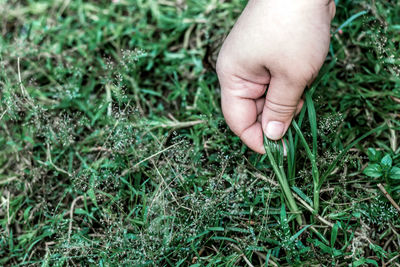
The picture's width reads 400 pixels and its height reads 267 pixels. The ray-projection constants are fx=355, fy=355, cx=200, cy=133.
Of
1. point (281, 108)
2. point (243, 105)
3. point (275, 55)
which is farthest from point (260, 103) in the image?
Result: point (275, 55)

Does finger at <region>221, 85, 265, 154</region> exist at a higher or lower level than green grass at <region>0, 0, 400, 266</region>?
higher

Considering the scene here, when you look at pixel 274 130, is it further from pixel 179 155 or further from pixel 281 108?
pixel 179 155

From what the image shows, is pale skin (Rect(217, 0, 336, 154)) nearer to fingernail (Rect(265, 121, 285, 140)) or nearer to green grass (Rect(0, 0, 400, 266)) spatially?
fingernail (Rect(265, 121, 285, 140))

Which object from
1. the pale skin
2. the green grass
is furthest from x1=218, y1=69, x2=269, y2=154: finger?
the green grass

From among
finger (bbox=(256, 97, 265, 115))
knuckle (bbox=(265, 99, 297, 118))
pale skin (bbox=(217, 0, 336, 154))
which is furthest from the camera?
finger (bbox=(256, 97, 265, 115))

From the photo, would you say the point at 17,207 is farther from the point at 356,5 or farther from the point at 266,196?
the point at 356,5

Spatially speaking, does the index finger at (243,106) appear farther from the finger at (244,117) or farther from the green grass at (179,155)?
the green grass at (179,155)

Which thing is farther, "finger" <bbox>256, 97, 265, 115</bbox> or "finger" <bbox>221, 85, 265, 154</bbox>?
"finger" <bbox>256, 97, 265, 115</bbox>
